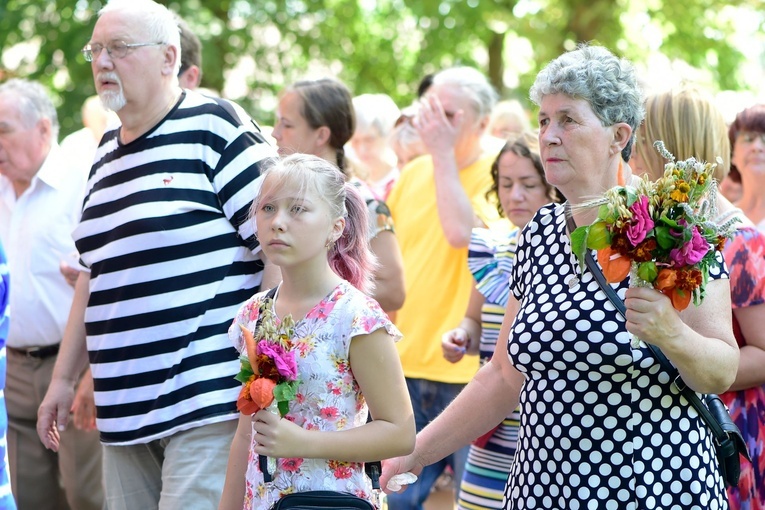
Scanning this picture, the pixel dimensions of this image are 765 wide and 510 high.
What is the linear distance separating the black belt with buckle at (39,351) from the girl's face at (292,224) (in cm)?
294

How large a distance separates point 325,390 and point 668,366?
92cm

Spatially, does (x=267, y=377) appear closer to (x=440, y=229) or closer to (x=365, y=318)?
(x=365, y=318)

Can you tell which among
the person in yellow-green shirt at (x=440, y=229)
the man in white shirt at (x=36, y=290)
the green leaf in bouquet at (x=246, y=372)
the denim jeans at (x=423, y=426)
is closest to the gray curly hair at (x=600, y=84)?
the green leaf in bouquet at (x=246, y=372)

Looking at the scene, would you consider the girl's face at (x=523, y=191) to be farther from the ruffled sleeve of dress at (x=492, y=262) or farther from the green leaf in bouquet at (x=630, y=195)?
the green leaf in bouquet at (x=630, y=195)

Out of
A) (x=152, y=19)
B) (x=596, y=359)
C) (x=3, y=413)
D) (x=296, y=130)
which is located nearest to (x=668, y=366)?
(x=596, y=359)

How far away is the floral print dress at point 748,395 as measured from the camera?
353 cm

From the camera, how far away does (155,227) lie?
3.79 m

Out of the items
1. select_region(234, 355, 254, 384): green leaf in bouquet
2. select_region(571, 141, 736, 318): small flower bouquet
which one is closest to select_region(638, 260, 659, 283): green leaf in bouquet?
select_region(571, 141, 736, 318): small flower bouquet

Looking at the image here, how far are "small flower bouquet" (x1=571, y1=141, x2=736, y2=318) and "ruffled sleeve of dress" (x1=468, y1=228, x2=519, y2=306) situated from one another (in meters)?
1.88

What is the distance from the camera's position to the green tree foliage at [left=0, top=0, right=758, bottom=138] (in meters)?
11.5

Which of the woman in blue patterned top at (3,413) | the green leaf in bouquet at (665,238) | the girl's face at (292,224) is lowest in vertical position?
the woman in blue patterned top at (3,413)

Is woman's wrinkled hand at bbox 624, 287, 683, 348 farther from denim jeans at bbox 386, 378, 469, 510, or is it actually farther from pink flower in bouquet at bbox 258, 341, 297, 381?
denim jeans at bbox 386, 378, 469, 510

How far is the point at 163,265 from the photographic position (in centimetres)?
378

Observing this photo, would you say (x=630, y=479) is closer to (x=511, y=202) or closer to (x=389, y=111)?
(x=511, y=202)
